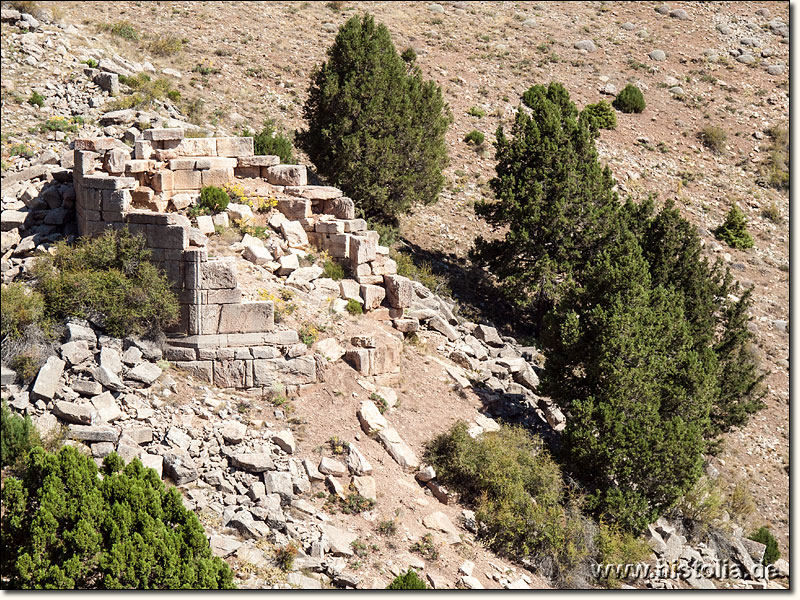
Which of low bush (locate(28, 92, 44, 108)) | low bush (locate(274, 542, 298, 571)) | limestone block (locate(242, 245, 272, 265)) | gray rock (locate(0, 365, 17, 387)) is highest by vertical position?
low bush (locate(28, 92, 44, 108))

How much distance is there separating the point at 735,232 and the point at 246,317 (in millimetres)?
24437

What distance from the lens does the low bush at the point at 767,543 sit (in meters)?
23.0

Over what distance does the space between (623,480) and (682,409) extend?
2.38 metres

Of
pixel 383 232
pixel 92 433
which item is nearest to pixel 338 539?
pixel 92 433

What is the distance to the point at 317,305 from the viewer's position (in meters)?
19.8

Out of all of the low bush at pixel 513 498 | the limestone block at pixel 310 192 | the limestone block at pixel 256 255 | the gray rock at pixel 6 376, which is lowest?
the low bush at pixel 513 498

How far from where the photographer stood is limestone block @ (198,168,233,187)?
20.7 metres

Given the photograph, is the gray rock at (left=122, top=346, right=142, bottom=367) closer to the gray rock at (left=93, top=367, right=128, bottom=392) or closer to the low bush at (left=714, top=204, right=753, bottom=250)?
the gray rock at (left=93, top=367, right=128, bottom=392)

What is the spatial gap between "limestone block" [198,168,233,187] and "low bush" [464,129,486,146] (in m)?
18.0

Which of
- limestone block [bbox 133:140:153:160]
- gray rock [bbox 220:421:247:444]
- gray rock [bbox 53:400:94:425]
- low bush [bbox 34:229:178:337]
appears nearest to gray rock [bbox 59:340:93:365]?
low bush [bbox 34:229:178:337]

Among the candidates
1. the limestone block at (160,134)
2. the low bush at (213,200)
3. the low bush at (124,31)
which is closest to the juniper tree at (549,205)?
the low bush at (213,200)

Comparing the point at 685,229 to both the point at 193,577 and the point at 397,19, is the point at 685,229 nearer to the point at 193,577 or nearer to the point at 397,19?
the point at 193,577

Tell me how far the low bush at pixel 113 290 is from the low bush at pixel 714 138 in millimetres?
30856

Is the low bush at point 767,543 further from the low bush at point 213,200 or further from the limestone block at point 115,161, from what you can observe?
the limestone block at point 115,161
